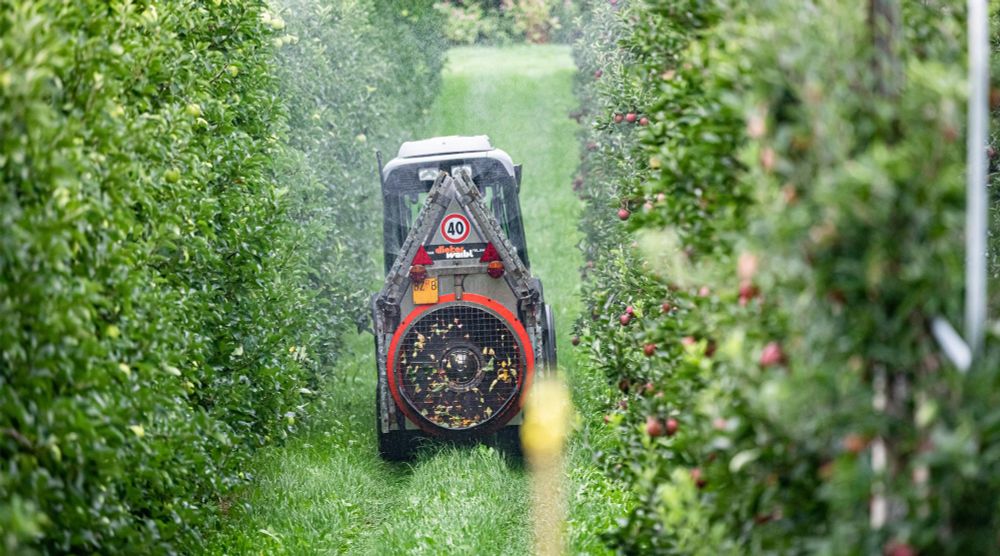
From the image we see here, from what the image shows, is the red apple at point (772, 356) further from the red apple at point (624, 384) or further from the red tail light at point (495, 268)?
the red tail light at point (495, 268)

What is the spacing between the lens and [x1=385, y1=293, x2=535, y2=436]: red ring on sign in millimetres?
9586

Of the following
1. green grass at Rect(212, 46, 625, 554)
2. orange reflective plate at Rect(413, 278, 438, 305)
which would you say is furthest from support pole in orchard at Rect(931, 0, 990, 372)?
orange reflective plate at Rect(413, 278, 438, 305)

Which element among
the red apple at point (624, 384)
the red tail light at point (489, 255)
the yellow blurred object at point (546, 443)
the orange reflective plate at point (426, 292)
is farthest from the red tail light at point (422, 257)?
the red apple at point (624, 384)

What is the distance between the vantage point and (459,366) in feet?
31.7

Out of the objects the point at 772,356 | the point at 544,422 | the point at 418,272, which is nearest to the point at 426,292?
the point at 418,272

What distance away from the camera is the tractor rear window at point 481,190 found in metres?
11.2

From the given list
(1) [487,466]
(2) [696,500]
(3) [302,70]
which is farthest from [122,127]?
(3) [302,70]

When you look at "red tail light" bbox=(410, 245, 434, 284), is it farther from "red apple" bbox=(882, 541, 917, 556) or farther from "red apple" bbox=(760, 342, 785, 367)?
"red apple" bbox=(882, 541, 917, 556)

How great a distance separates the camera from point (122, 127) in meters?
5.08

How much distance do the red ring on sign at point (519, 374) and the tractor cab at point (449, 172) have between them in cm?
153

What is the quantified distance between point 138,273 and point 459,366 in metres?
4.52

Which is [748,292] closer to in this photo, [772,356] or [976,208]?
[772,356]

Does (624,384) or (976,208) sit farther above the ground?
(976,208)

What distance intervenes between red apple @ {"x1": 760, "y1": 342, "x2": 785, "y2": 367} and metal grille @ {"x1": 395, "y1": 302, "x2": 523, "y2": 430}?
20.9 feet
